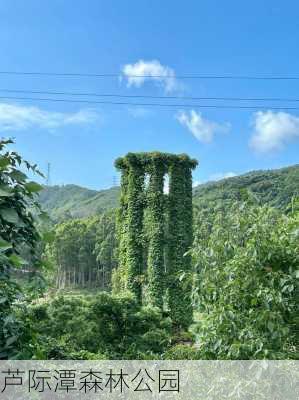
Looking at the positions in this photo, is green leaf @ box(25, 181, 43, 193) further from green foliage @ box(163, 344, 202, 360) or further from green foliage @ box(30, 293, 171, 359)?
green foliage @ box(30, 293, 171, 359)

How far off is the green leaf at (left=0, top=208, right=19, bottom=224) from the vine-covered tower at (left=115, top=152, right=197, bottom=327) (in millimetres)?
11952

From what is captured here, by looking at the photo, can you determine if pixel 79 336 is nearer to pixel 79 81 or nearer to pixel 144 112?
pixel 79 81

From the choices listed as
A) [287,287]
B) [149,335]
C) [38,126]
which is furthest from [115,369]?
[38,126]

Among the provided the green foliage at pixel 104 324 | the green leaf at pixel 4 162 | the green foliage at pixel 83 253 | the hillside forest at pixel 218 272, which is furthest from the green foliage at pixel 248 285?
the green foliage at pixel 83 253

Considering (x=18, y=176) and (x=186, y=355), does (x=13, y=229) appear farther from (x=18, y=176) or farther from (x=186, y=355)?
(x=186, y=355)

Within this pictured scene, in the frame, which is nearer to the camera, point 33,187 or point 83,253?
point 33,187

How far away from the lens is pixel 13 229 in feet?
4.09

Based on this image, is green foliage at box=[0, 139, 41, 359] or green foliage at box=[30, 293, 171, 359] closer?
green foliage at box=[0, 139, 41, 359]

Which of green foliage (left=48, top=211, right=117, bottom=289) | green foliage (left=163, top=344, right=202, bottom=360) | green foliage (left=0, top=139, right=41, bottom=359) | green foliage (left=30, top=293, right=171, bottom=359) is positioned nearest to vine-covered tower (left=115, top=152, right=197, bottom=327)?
green foliage (left=30, top=293, right=171, bottom=359)

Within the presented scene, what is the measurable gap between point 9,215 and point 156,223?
12072mm

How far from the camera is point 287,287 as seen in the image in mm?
1781

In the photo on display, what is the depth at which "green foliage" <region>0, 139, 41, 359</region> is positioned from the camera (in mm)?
1159

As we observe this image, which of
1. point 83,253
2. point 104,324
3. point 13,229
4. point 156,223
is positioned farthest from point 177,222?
point 83,253

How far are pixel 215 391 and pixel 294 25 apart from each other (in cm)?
652
